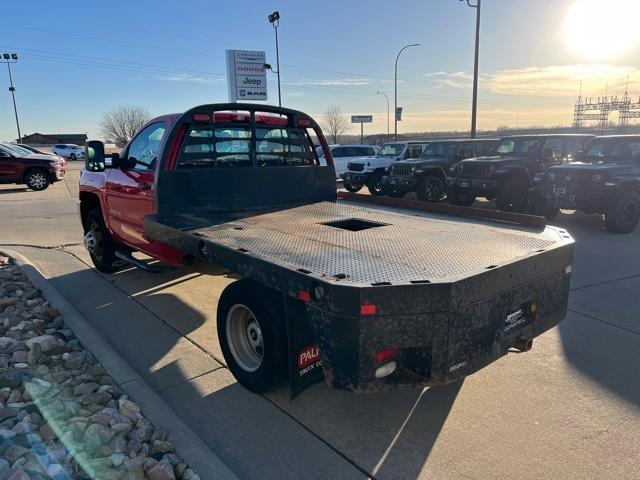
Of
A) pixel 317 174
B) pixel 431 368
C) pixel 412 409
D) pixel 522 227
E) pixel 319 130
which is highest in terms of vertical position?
pixel 319 130

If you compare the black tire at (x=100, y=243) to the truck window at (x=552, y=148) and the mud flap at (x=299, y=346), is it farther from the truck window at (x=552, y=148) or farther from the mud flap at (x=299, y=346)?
the truck window at (x=552, y=148)

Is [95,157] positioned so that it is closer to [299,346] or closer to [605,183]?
[299,346]

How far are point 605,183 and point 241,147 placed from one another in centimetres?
772

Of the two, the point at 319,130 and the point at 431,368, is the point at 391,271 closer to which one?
the point at 431,368

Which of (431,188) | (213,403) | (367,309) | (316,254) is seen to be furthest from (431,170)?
(367,309)

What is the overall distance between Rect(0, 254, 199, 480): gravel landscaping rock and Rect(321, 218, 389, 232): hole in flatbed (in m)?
2.15

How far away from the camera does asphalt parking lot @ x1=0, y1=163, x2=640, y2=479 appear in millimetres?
2713

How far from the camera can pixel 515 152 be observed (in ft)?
41.9

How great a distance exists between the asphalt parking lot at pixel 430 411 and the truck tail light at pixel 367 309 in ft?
3.12

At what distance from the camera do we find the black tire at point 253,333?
3.11 m

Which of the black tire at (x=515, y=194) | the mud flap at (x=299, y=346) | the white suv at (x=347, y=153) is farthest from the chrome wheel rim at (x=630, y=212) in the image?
the white suv at (x=347, y=153)

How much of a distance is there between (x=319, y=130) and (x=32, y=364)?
387 cm

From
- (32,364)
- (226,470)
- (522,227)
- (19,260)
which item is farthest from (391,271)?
(19,260)

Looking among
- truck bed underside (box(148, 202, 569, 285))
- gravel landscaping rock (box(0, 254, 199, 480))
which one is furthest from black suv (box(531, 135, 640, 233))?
gravel landscaping rock (box(0, 254, 199, 480))
